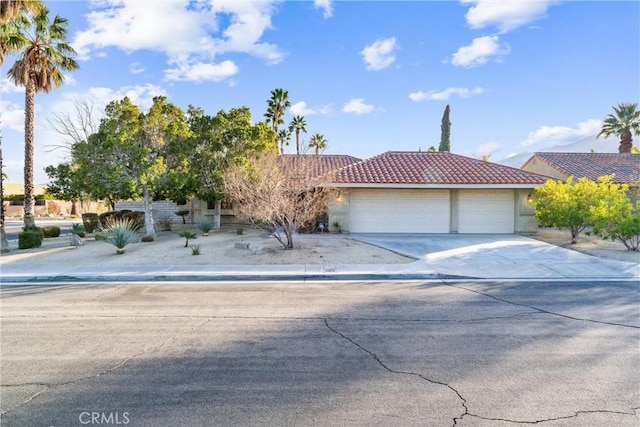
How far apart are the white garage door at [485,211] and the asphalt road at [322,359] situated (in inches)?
434

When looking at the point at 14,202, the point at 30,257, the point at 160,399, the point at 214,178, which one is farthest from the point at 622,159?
the point at 14,202

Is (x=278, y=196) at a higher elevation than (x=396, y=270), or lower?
higher

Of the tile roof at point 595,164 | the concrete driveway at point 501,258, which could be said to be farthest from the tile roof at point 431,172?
the tile roof at point 595,164

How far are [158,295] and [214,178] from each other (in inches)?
440

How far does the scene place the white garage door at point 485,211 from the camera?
63.5 ft

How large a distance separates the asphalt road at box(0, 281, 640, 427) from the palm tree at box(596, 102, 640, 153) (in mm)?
34425

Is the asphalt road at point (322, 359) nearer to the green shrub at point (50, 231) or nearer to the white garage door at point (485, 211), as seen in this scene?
the white garage door at point (485, 211)

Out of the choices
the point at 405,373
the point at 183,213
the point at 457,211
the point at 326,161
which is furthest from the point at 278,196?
the point at 326,161

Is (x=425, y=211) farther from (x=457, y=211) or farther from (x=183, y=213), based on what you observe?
(x=183, y=213)

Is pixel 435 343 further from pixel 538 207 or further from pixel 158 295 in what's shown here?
pixel 538 207

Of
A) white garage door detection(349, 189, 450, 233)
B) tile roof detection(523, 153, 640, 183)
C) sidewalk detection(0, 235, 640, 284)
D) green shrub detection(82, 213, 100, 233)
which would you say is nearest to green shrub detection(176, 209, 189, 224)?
green shrub detection(82, 213, 100, 233)

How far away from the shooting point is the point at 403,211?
63.7ft

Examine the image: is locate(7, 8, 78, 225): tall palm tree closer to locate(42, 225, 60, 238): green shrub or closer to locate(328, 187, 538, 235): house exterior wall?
locate(42, 225, 60, 238): green shrub

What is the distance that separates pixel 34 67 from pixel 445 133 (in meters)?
32.3
